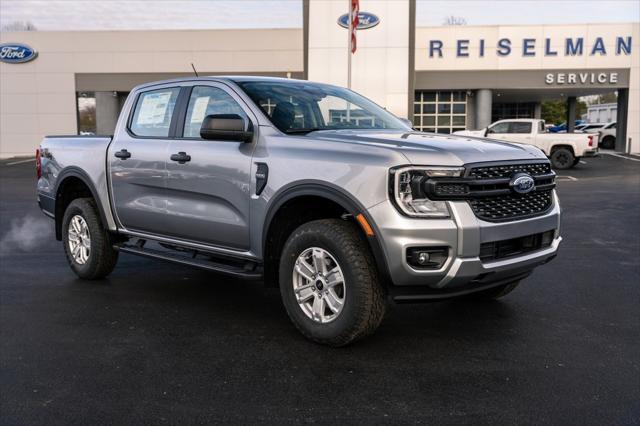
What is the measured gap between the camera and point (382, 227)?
13.1ft

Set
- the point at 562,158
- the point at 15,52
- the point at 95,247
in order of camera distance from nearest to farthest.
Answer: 1. the point at 95,247
2. the point at 562,158
3. the point at 15,52

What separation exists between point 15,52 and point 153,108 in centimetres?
3285

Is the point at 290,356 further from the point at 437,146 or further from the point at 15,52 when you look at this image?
the point at 15,52

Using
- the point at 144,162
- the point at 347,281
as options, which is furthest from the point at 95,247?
the point at 347,281

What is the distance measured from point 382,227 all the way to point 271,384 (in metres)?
1.15

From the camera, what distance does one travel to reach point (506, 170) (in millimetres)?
4348

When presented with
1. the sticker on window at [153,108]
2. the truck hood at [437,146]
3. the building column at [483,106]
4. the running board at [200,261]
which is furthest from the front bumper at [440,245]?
the building column at [483,106]

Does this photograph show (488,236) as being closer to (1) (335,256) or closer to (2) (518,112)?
(1) (335,256)

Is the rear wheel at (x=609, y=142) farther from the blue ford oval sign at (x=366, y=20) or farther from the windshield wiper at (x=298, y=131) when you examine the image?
the windshield wiper at (x=298, y=131)

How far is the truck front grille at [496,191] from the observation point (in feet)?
13.2

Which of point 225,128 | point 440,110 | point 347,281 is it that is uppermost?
point 440,110

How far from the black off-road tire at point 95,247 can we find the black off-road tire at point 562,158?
20.1 m

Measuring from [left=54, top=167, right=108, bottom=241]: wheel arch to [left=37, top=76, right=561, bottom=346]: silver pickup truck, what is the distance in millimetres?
49

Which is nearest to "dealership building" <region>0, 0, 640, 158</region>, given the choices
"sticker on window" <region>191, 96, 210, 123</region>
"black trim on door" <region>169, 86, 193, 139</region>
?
"black trim on door" <region>169, 86, 193, 139</region>
